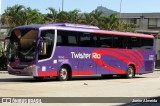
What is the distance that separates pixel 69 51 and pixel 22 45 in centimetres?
279

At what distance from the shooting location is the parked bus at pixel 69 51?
907 inches

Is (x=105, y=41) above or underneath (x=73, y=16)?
underneath

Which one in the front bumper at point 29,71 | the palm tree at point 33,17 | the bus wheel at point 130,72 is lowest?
the bus wheel at point 130,72

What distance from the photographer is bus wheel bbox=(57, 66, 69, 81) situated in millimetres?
24266

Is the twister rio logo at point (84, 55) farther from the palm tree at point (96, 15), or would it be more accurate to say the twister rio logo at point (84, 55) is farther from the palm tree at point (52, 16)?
the palm tree at point (96, 15)

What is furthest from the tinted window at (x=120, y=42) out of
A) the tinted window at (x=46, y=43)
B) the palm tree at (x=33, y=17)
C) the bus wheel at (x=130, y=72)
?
the palm tree at (x=33, y=17)

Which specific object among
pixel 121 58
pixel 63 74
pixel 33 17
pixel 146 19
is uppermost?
pixel 146 19

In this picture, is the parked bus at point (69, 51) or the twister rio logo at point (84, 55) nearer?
the parked bus at point (69, 51)

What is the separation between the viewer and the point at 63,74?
2447 centimetres

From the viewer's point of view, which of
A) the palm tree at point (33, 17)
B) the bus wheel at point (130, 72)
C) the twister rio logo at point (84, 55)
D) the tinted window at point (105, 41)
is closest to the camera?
the twister rio logo at point (84, 55)

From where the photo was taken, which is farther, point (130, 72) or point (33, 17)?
point (33, 17)

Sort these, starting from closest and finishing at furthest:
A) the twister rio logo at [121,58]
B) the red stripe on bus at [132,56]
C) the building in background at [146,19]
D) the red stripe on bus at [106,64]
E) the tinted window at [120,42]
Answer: the red stripe on bus at [106,64] → the twister rio logo at [121,58] → the tinted window at [120,42] → the red stripe on bus at [132,56] → the building in background at [146,19]

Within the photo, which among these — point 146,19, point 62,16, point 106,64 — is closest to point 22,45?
point 106,64

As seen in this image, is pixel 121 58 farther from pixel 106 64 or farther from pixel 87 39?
pixel 87 39
